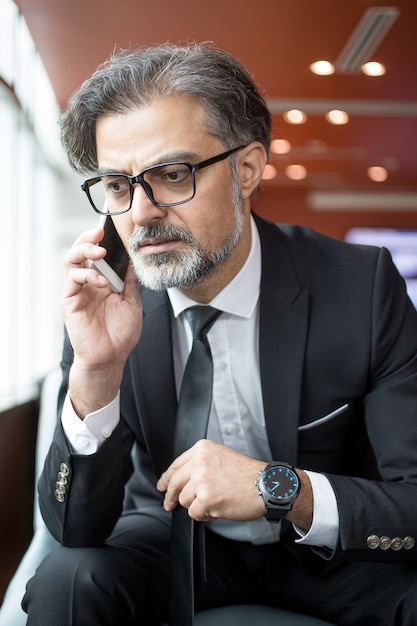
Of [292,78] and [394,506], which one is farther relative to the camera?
[292,78]

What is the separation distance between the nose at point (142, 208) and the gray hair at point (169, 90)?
0.22 m

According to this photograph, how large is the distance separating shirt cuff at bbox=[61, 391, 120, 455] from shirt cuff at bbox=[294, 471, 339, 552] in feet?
1.51

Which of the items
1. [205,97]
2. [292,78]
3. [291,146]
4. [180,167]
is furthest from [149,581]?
[291,146]

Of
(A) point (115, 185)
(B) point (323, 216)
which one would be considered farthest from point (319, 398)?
(B) point (323, 216)

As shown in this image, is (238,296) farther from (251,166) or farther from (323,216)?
(323,216)

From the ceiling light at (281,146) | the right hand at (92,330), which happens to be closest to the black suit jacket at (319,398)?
the right hand at (92,330)

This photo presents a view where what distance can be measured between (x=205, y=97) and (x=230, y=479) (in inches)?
34.8

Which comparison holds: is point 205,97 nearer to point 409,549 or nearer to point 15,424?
point 409,549

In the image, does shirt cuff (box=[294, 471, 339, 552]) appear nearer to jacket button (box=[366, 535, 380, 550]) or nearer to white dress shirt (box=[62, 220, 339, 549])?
jacket button (box=[366, 535, 380, 550])

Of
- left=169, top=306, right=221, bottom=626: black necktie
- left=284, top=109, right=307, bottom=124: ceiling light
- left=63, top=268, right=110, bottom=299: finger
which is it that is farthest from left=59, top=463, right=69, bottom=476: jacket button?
left=284, top=109, right=307, bottom=124: ceiling light

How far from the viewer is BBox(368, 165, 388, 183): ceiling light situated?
508 inches

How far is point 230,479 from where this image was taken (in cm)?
144

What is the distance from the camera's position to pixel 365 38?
6.10 m

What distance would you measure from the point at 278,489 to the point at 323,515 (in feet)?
0.45
